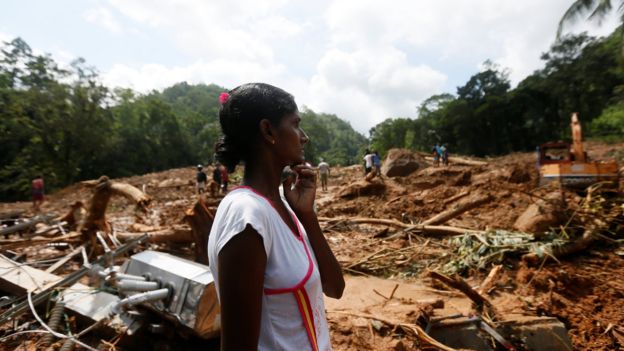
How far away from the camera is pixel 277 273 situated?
0.97m

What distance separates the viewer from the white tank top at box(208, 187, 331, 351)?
3.08ft

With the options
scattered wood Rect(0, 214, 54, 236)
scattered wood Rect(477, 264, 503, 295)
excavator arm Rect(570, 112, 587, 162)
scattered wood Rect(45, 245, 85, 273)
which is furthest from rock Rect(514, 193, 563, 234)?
scattered wood Rect(0, 214, 54, 236)

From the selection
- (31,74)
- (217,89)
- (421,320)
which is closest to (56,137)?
(31,74)

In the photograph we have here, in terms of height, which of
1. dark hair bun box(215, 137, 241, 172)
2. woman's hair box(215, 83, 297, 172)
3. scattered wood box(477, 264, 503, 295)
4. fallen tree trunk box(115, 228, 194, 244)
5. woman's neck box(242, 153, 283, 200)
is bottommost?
scattered wood box(477, 264, 503, 295)

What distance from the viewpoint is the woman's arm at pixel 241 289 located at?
88 cm

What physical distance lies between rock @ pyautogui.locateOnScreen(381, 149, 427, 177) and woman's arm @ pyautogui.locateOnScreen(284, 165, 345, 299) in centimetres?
1555

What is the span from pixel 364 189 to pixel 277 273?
10.9m

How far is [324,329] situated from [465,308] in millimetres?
3578

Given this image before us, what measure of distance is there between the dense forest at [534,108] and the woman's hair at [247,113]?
27245mm

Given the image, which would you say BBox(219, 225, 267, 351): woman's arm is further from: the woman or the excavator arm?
the excavator arm

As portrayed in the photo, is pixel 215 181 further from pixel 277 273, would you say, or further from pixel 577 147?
pixel 277 273

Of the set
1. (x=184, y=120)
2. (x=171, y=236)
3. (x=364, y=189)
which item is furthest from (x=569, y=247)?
(x=184, y=120)

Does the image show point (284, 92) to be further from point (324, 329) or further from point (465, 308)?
point (465, 308)

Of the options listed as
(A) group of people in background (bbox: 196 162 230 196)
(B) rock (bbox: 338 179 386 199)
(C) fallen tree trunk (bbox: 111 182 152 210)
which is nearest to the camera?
(C) fallen tree trunk (bbox: 111 182 152 210)
